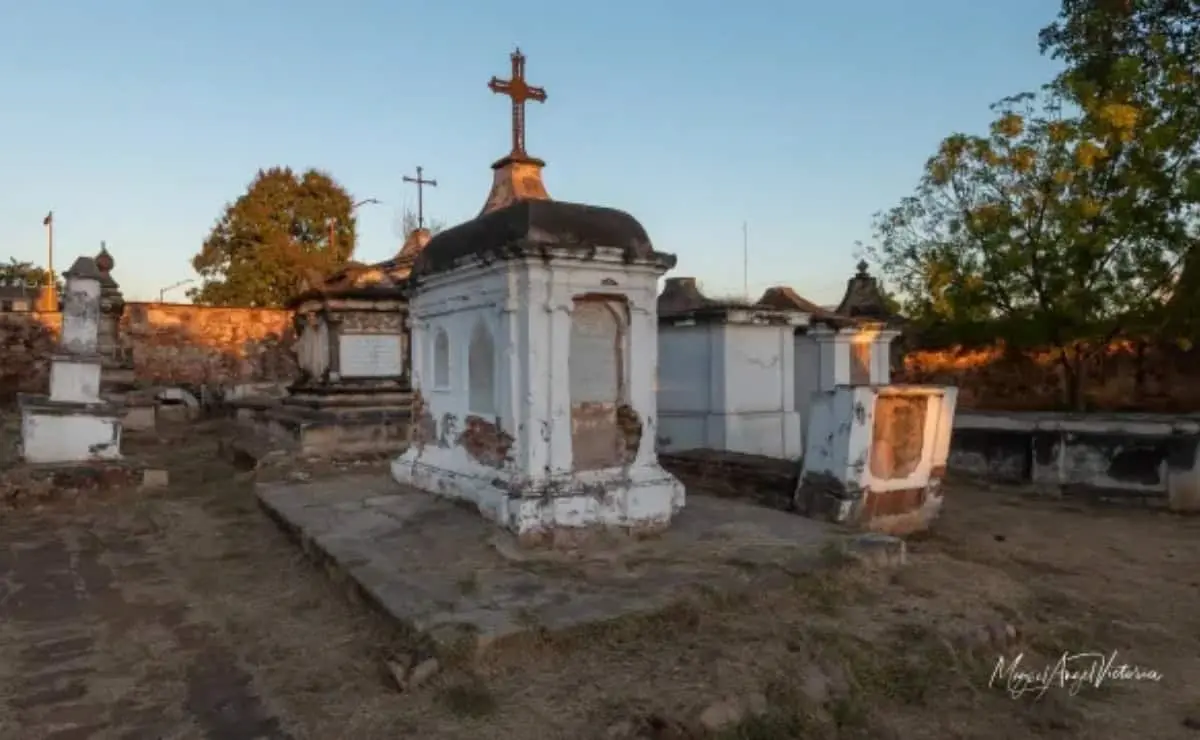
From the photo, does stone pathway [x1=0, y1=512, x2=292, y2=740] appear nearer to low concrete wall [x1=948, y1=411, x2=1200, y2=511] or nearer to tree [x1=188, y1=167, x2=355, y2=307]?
low concrete wall [x1=948, y1=411, x2=1200, y2=511]

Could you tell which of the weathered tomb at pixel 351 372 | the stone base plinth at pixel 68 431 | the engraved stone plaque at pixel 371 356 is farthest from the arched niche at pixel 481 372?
the engraved stone plaque at pixel 371 356

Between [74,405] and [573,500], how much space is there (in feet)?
19.7

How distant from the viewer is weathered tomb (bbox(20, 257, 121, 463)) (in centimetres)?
830

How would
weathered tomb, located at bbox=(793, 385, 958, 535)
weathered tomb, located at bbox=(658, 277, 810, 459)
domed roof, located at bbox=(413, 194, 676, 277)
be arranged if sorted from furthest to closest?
weathered tomb, located at bbox=(658, 277, 810, 459)
weathered tomb, located at bbox=(793, 385, 958, 535)
domed roof, located at bbox=(413, 194, 676, 277)

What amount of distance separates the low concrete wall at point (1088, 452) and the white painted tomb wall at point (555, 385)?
16.9 feet

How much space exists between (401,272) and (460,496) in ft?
21.9

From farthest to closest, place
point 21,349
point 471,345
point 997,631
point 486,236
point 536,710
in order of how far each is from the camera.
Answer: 1. point 21,349
2. point 471,345
3. point 486,236
4. point 997,631
5. point 536,710

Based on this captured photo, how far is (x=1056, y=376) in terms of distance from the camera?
1591cm

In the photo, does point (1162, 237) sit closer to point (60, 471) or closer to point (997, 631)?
point (997, 631)

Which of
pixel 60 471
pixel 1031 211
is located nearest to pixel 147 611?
pixel 60 471

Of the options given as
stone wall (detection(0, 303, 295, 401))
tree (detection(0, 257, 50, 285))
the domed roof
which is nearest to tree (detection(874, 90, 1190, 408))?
the domed roof

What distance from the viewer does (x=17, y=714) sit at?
320 centimetres

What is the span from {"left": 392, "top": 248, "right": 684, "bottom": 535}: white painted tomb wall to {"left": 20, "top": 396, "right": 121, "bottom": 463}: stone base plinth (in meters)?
4.52
